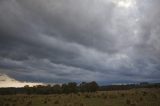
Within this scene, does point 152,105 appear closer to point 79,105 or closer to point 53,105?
point 79,105

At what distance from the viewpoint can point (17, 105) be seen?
1228 inches

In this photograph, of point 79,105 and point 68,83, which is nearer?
point 79,105

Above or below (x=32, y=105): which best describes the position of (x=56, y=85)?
above

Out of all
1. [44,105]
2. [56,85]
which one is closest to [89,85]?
[56,85]

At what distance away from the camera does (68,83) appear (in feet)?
263

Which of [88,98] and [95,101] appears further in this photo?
[88,98]

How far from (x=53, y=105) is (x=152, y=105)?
12516 mm

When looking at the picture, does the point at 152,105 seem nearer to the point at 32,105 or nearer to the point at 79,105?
the point at 79,105

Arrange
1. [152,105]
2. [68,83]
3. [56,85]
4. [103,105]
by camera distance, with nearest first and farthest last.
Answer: [152,105]
[103,105]
[68,83]
[56,85]

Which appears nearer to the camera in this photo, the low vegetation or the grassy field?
the grassy field

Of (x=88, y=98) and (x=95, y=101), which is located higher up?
(x=88, y=98)

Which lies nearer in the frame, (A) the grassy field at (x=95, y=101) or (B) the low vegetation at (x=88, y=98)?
(A) the grassy field at (x=95, y=101)

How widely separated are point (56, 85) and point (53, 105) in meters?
64.3

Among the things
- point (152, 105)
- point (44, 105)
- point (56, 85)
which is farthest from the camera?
point (56, 85)
